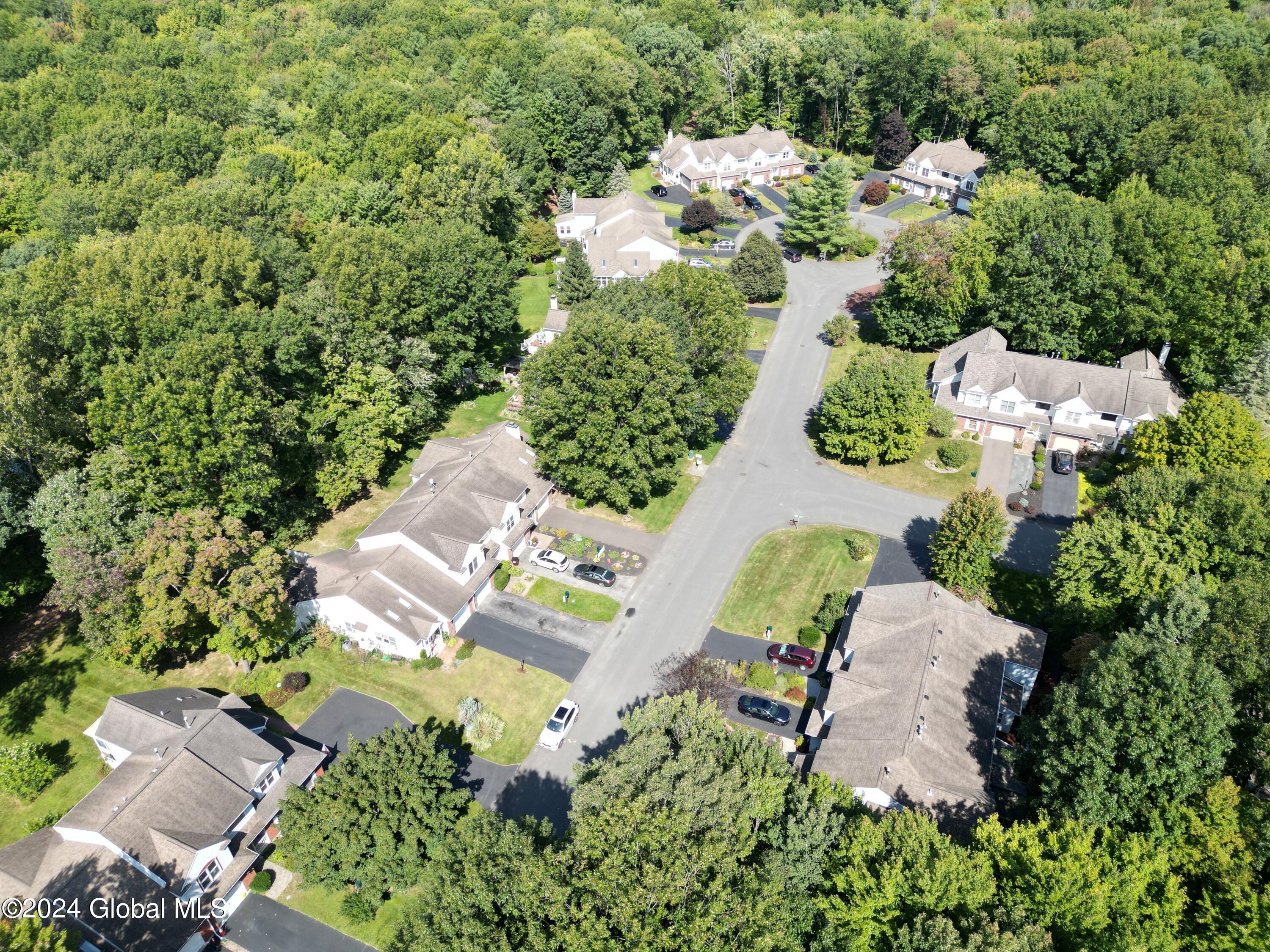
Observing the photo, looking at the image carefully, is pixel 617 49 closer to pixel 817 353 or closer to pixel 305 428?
pixel 817 353

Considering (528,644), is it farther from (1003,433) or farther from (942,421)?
(1003,433)

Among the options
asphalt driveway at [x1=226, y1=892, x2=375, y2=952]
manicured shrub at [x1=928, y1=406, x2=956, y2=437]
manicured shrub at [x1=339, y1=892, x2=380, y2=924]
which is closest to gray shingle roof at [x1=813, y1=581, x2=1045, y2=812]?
manicured shrub at [x1=928, y1=406, x2=956, y2=437]

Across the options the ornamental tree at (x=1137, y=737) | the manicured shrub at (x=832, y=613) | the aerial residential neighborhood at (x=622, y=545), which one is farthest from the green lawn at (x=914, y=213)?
the ornamental tree at (x=1137, y=737)

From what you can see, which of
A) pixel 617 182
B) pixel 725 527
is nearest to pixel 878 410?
pixel 725 527

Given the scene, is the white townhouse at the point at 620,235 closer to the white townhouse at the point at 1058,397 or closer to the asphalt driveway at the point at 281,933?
the white townhouse at the point at 1058,397

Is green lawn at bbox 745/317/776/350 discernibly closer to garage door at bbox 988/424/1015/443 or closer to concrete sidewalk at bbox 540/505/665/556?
garage door at bbox 988/424/1015/443

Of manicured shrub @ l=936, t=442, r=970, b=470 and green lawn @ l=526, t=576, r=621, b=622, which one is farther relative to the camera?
manicured shrub @ l=936, t=442, r=970, b=470
